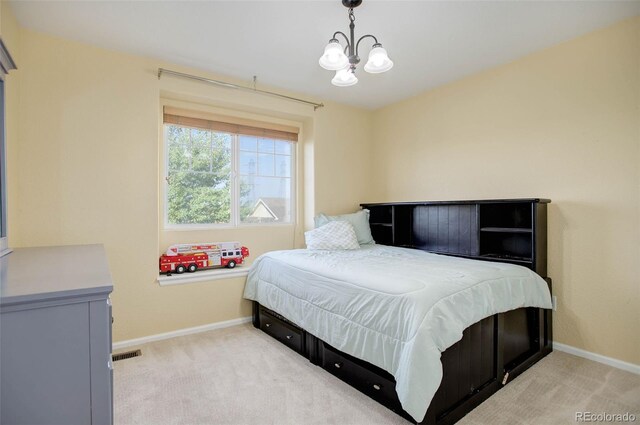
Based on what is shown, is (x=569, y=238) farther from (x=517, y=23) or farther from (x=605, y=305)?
(x=517, y=23)

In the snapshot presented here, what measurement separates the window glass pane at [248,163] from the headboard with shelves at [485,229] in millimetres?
1613

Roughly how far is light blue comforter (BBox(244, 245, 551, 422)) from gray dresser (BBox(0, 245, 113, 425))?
1.22 meters

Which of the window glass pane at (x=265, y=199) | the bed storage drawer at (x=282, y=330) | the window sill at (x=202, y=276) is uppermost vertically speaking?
the window glass pane at (x=265, y=199)

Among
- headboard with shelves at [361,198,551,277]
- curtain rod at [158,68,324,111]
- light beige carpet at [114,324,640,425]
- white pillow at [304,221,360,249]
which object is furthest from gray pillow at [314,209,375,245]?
light beige carpet at [114,324,640,425]

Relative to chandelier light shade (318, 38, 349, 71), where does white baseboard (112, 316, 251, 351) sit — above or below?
below

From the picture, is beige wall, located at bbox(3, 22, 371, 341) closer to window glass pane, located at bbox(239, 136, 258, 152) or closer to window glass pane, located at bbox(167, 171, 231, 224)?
window glass pane, located at bbox(167, 171, 231, 224)

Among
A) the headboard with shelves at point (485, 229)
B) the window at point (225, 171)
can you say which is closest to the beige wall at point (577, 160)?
the headboard with shelves at point (485, 229)

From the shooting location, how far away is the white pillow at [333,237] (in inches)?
127

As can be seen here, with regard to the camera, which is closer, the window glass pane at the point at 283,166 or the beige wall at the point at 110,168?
the beige wall at the point at 110,168

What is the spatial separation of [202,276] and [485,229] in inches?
103

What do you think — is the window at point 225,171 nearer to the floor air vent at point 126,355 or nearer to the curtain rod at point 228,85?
the curtain rod at point 228,85

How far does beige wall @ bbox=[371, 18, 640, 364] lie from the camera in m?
2.21

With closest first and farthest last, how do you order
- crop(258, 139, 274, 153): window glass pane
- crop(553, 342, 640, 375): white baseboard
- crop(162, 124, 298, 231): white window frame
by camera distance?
crop(553, 342, 640, 375): white baseboard → crop(162, 124, 298, 231): white window frame → crop(258, 139, 274, 153): window glass pane

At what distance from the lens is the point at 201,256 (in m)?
3.07
